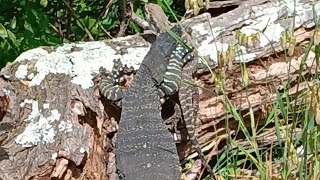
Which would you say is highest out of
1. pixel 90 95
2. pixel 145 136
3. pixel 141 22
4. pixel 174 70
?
pixel 141 22

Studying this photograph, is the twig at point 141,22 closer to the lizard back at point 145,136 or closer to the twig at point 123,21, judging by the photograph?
the twig at point 123,21

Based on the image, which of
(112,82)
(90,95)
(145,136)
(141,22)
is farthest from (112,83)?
(141,22)

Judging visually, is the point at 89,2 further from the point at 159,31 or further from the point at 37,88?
the point at 37,88

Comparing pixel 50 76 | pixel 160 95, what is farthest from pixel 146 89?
pixel 50 76

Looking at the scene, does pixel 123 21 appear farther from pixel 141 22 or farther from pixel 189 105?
pixel 189 105

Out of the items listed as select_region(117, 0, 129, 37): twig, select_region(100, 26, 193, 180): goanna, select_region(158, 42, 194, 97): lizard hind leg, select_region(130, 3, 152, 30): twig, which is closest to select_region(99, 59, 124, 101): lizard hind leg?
select_region(100, 26, 193, 180): goanna

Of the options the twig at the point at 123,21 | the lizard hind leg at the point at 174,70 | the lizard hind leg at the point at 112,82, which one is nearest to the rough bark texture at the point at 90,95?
the lizard hind leg at the point at 112,82

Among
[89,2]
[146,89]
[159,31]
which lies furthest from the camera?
[89,2]
